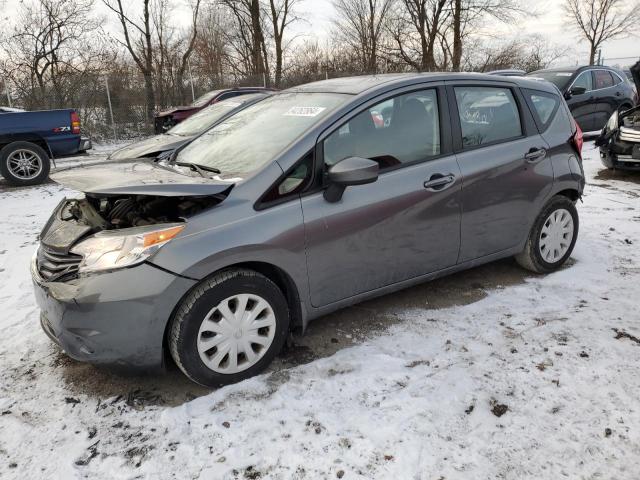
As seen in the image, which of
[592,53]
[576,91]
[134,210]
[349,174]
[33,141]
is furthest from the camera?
[592,53]

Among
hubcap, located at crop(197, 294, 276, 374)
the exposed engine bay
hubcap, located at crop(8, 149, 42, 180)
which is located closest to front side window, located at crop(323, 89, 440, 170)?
the exposed engine bay

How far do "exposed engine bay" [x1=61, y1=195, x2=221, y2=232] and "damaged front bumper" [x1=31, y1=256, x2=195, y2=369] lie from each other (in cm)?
36

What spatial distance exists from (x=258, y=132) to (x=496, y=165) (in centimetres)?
173

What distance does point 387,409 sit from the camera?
99.7 inches

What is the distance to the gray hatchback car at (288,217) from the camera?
8.32 ft

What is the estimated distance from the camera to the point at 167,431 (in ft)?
8.02

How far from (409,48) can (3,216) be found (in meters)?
23.9

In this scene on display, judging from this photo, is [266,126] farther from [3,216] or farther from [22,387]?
[3,216]

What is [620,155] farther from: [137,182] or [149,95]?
[149,95]

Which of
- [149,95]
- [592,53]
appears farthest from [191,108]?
[592,53]

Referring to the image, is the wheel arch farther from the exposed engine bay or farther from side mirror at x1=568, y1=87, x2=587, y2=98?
side mirror at x1=568, y1=87, x2=587, y2=98

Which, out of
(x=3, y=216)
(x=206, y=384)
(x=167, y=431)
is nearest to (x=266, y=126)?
(x=206, y=384)

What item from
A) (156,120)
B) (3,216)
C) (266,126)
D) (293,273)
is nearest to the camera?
(293,273)

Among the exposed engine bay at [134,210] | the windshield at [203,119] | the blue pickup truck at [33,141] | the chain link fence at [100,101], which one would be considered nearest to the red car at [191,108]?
the chain link fence at [100,101]
